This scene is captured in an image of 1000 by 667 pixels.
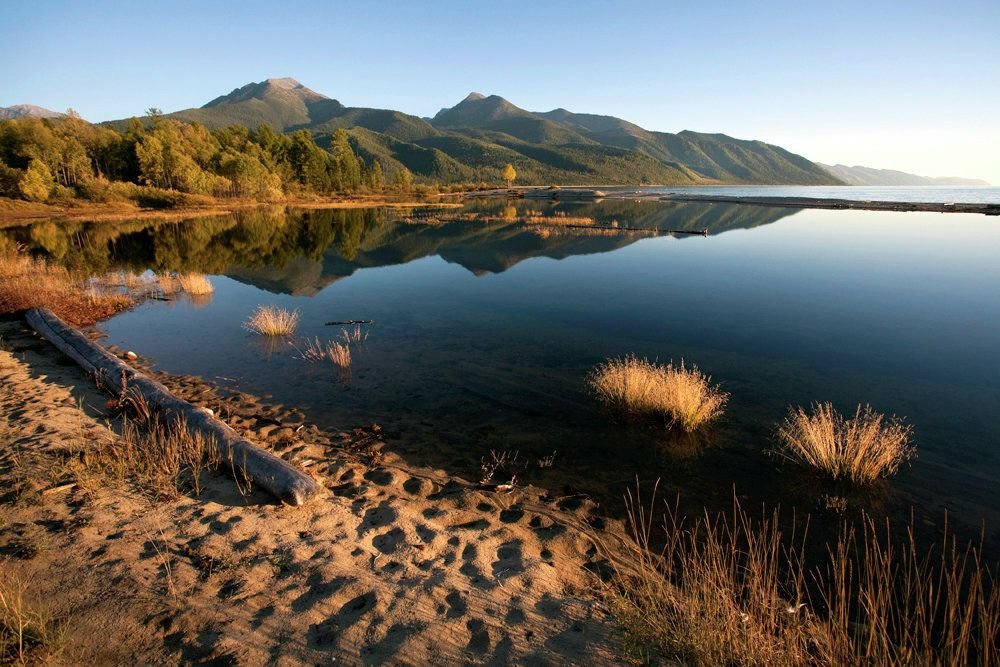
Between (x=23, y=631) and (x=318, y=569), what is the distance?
253 cm

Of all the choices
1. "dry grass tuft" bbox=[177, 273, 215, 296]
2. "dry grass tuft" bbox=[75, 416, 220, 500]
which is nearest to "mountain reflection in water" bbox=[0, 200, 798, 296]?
"dry grass tuft" bbox=[177, 273, 215, 296]

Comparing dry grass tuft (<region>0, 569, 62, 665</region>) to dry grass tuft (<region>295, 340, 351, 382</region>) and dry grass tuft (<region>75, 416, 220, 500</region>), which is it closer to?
dry grass tuft (<region>75, 416, 220, 500</region>)

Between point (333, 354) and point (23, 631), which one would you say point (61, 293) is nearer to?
point (333, 354)

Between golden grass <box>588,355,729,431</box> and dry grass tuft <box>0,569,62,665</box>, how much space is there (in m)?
9.90

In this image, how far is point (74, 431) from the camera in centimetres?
882

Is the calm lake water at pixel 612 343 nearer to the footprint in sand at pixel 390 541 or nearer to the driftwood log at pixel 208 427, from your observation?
the driftwood log at pixel 208 427

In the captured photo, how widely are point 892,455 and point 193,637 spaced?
1085cm

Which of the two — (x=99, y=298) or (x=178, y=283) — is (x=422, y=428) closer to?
(x=99, y=298)

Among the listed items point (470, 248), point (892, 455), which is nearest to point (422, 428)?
point (892, 455)

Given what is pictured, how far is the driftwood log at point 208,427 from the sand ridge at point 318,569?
11.1 inches

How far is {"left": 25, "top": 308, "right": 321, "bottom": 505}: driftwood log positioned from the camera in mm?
7203

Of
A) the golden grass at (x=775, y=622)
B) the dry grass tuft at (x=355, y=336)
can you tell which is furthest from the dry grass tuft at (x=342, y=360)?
the golden grass at (x=775, y=622)

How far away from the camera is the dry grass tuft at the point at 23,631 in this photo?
4.04m

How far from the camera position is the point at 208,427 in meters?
8.62
